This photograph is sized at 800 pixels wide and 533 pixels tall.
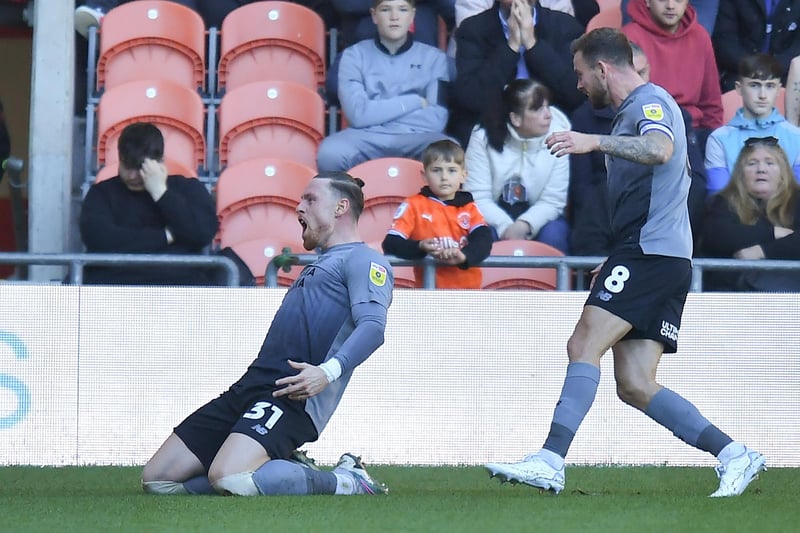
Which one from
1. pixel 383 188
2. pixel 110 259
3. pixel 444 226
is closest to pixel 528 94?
pixel 383 188

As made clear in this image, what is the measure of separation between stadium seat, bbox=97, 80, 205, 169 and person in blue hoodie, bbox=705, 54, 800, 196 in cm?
340

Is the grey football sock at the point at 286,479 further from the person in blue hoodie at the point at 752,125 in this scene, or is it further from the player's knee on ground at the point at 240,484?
the person in blue hoodie at the point at 752,125

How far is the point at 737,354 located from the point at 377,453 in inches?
82.2

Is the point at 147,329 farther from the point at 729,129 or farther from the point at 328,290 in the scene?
the point at 729,129

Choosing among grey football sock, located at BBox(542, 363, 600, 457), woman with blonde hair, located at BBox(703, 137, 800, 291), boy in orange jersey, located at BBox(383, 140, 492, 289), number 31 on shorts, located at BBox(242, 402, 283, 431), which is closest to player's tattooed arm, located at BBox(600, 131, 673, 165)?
grey football sock, located at BBox(542, 363, 600, 457)

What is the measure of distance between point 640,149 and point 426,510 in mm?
1627

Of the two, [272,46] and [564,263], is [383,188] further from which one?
[272,46]

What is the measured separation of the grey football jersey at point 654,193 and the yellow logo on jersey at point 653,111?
1.1 inches

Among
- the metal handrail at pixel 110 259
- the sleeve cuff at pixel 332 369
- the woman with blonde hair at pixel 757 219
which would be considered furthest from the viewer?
the woman with blonde hair at pixel 757 219

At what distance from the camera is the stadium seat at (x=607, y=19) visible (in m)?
10.6

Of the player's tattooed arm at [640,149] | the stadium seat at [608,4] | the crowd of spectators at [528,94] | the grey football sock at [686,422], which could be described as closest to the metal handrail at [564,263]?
the crowd of spectators at [528,94]

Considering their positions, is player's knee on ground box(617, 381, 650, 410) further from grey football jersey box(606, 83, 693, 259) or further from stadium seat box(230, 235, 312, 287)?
stadium seat box(230, 235, 312, 287)

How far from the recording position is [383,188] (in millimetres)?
9516

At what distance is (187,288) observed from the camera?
8312 mm
